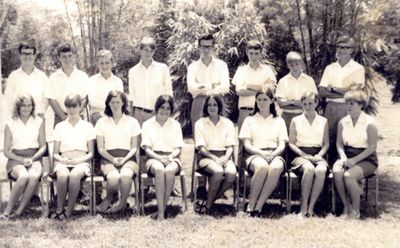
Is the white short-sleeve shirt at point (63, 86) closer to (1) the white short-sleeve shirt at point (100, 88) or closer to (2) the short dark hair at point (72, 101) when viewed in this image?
(1) the white short-sleeve shirt at point (100, 88)

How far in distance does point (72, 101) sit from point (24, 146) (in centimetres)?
73

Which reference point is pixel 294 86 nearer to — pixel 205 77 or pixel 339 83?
pixel 339 83

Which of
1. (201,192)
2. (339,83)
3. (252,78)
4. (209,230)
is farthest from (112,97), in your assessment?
(339,83)

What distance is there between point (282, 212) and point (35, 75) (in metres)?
3.26

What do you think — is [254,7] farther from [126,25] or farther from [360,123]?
[360,123]

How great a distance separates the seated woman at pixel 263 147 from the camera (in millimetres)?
5441

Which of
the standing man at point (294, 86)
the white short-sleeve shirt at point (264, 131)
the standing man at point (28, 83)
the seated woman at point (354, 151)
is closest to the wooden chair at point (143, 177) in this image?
the white short-sleeve shirt at point (264, 131)

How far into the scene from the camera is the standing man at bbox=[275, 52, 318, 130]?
5.86m

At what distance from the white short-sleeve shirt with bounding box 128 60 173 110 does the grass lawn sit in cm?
129

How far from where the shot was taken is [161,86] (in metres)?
6.13

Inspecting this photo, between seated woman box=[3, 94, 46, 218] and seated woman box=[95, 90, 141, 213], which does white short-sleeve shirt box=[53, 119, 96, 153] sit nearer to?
seated woman box=[95, 90, 141, 213]

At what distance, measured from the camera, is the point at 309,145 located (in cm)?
571

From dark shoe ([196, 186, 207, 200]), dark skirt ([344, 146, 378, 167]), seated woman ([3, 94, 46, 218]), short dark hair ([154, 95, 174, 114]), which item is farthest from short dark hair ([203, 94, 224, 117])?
seated woman ([3, 94, 46, 218])

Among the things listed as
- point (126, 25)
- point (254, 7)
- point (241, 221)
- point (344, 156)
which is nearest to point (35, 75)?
point (241, 221)
